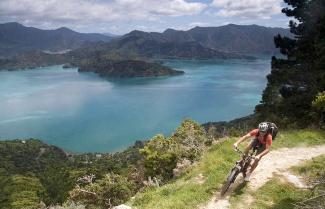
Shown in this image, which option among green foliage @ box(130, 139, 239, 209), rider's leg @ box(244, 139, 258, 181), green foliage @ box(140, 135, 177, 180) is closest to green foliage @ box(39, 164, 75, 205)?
green foliage @ box(140, 135, 177, 180)

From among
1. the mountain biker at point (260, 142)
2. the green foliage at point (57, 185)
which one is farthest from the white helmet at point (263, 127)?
the green foliage at point (57, 185)

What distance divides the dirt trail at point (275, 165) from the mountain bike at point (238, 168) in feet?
1.02

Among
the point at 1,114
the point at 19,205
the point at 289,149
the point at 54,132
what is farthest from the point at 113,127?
the point at 289,149

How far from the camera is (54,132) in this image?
507 ft

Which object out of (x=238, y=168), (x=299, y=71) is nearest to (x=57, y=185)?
(x=299, y=71)

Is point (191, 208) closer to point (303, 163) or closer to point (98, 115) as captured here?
point (303, 163)

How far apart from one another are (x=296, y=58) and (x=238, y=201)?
2220 centimetres

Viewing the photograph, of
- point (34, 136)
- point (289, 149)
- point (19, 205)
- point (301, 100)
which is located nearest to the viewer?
point (289, 149)

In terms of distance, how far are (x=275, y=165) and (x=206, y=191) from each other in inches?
151

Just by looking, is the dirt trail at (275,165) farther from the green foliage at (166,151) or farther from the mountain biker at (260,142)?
the green foliage at (166,151)

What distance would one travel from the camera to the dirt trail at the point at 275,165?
475 inches

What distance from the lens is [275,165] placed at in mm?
15141

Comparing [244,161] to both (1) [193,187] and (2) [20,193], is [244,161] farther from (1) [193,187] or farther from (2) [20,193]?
(2) [20,193]

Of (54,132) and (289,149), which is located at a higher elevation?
(289,149)
